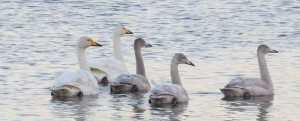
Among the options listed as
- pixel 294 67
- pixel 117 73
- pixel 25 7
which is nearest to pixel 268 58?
pixel 294 67

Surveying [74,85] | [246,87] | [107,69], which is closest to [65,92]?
[74,85]

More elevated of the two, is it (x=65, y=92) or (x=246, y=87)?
(x=246, y=87)

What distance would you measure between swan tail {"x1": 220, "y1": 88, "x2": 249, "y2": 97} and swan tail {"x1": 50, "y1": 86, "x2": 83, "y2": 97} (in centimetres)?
216

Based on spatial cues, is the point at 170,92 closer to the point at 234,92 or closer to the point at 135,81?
the point at 234,92

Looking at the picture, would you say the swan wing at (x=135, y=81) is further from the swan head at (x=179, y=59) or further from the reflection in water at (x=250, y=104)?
the reflection in water at (x=250, y=104)

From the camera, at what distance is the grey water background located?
1599 cm

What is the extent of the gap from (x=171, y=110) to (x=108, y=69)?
3426 mm

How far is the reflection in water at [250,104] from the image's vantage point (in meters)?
15.8

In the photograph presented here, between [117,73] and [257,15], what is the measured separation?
510 inches

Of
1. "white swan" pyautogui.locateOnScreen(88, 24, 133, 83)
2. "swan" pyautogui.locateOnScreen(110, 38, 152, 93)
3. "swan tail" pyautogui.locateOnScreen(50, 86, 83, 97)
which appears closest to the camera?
"swan tail" pyautogui.locateOnScreen(50, 86, 83, 97)

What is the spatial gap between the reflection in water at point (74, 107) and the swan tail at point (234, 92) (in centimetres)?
192

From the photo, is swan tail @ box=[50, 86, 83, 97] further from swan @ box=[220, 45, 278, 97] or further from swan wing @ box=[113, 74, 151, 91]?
swan @ box=[220, 45, 278, 97]

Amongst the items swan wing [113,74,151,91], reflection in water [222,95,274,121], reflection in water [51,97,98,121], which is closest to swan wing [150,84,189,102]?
reflection in water [222,95,274,121]

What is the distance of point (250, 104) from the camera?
16.7 meters
